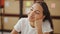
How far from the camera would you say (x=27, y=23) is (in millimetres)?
1452

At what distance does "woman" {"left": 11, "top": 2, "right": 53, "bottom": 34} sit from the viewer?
1.31m

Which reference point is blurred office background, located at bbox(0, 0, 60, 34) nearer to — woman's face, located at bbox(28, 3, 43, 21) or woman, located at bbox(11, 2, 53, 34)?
woman, located at bbox(11, 2, 53, 34)

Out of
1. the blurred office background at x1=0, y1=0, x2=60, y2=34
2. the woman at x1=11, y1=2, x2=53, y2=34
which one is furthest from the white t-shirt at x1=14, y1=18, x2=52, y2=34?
the blurred office background at x1=0, y1=0, x2=60, y2=34

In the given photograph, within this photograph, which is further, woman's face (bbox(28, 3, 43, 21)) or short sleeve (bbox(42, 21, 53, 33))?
short sleeve (bbox(42, 21, 53, 33))

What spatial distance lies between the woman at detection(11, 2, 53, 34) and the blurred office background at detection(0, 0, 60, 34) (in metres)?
1.68

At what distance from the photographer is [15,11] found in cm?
339

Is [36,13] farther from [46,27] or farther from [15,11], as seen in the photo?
[15,11]

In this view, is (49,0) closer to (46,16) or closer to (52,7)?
(52,7)

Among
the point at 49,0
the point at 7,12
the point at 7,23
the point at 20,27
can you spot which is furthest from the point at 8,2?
the point at 20,27

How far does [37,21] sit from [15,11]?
213 cm

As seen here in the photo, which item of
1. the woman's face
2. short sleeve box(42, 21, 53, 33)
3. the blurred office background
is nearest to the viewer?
the woman's face

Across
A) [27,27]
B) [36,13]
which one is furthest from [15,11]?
[36,13]

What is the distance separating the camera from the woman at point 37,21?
1.31 meters

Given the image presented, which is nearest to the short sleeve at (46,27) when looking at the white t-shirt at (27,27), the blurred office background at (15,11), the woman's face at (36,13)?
the white t-shirt at (27,27)
